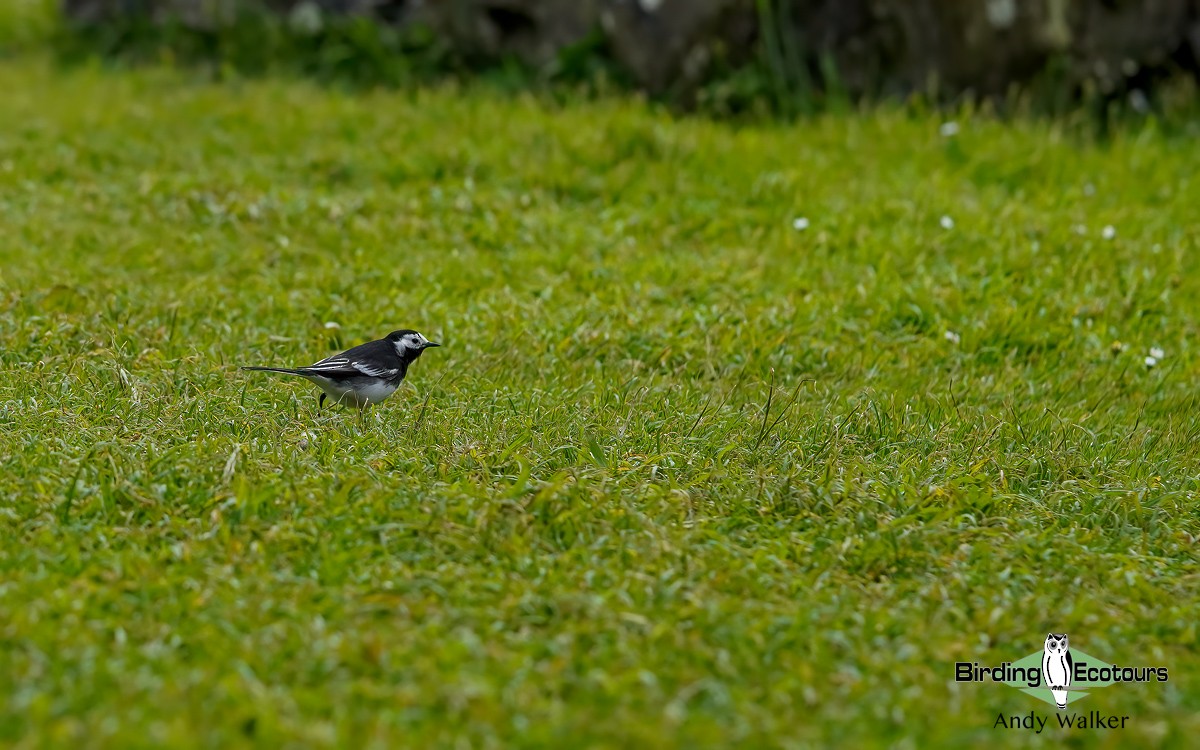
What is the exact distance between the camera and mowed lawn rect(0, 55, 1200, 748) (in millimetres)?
4293

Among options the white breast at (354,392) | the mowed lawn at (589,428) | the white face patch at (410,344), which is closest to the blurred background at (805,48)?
the mowed lawn at (589,428)

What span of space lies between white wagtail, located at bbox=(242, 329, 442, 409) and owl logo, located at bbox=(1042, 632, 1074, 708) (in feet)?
10.4

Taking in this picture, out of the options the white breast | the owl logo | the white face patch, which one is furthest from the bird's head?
the owl logo

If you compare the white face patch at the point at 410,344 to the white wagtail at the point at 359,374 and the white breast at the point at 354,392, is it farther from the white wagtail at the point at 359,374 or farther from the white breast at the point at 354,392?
the white breast at the point at 354,392

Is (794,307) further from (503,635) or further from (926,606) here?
(503,635)

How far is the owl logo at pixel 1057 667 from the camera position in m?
4.48

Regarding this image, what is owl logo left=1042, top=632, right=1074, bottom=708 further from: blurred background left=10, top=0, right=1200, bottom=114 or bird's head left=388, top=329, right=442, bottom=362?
blurred background left=10, top=0, right=1200, bottom=114

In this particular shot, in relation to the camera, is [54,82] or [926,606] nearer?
[926,606]

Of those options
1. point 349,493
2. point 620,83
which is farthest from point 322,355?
point 620,83

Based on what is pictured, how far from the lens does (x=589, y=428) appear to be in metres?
6.32

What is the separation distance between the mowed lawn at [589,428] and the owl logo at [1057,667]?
0.28 feet

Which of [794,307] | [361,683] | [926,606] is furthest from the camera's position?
[794,307]

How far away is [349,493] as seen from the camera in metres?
5.34

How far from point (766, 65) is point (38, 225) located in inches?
235
